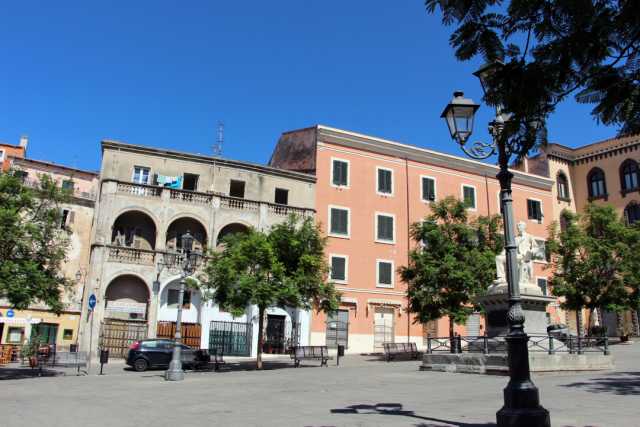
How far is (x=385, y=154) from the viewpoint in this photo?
3888cm

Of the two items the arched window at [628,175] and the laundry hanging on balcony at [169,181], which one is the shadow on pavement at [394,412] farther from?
→ the arched window at [628,175]

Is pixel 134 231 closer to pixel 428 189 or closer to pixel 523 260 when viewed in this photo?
pixel 428 189

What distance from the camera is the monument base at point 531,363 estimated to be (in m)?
16.4

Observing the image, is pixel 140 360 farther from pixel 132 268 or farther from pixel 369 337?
pixel 369 337

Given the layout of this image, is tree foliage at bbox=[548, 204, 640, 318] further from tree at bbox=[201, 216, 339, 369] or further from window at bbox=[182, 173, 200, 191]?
window at bbox=[182, 173, 200, 191]

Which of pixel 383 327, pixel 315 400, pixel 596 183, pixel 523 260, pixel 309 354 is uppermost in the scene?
pixel 596 183

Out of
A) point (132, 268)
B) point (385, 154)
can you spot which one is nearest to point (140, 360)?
point (132, 268)

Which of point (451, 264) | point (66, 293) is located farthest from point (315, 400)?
point (66, 293)

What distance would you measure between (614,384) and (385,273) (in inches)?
912

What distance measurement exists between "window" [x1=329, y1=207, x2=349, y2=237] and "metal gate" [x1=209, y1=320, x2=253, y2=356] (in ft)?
26.9

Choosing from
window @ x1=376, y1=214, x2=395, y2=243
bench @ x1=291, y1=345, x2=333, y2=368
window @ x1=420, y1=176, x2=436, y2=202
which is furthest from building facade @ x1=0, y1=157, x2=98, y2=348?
window @ x1=420, y1=176, x2=436, y2=202

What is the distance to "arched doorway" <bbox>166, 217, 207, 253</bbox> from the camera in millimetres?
33500

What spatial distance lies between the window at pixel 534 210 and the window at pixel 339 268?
57.4 feet

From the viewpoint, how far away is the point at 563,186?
161 feet
